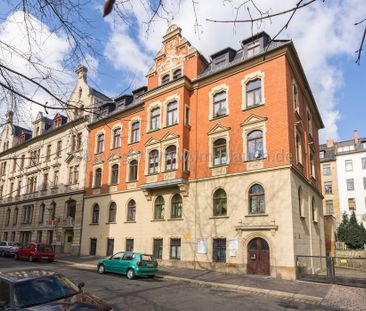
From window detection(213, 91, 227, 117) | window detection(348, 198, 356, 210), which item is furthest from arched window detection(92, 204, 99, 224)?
window detection(348, 198, 356, 210)

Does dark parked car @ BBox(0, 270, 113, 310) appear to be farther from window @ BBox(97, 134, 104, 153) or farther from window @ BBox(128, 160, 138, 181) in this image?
window @ BBox(97, 134, 104, 153)

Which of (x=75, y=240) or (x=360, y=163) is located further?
(x=360, y=163)

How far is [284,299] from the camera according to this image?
13.0 metres

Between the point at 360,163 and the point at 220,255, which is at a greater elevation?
the point at 360,163

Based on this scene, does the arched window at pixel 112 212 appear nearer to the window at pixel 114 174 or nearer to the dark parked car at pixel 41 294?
the window at pixel 114 174

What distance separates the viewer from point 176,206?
948 inches

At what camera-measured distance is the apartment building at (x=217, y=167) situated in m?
19.4

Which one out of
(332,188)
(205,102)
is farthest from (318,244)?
(332,188)

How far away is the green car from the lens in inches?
675

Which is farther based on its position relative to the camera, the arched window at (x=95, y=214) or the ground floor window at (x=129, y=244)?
the arched window at (x=95, y=214)

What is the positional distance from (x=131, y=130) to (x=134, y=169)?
373cm

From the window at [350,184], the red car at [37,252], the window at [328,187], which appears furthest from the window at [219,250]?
the window at [350,184]

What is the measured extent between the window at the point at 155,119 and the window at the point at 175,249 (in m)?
9.25

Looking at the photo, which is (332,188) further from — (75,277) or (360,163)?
(75,277)
